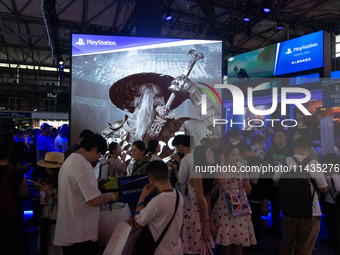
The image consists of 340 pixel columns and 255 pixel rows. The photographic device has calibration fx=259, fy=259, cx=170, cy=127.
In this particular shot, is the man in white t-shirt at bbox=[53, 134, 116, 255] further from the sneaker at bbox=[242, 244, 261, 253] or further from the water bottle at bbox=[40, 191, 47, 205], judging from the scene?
the sneaker at bbox=[242, 244, 261, 253]

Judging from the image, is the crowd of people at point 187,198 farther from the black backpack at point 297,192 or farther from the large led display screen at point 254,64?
the large led display screen at point 254,64

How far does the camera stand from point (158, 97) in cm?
455

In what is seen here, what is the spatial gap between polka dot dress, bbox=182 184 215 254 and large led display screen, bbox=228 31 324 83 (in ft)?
24.2

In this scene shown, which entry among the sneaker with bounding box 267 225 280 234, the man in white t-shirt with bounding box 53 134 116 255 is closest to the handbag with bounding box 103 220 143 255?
the man in white t-shirt with bounding box 53 134 116 255

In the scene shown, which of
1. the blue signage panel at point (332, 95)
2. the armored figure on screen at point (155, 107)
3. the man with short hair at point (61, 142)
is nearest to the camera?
the armored figure on screen at point (155, 107)

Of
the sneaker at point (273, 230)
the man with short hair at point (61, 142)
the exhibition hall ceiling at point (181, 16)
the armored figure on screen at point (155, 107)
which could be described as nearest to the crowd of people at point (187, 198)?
the sneaker at point (273, 230)

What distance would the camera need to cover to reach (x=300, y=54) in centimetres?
858

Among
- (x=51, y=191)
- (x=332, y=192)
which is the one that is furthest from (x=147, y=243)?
(x=332, y=192)

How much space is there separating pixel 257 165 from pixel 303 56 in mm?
6800

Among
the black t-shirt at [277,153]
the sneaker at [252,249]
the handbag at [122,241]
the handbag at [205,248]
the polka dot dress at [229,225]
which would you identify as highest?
the black t-shirt at [277,153]

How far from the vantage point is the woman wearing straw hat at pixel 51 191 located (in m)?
2.17

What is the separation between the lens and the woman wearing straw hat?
217cm

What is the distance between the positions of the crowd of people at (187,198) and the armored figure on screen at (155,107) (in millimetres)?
1038

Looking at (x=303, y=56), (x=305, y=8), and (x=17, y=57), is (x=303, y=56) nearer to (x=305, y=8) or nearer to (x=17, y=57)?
(x=305, y=8)
